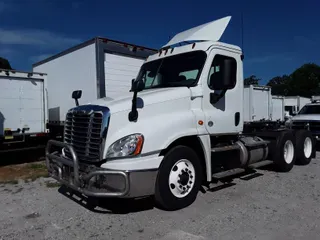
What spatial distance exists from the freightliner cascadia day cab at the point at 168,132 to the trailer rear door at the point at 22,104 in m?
4.04

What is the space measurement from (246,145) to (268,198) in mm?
1298

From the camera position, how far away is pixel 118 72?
28.1ft

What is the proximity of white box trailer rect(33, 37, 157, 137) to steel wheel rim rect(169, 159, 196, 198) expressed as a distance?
3.95m

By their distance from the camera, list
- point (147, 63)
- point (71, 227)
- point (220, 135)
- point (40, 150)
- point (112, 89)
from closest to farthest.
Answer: point (71, 227) → point (220, 135) → point (147, 63) → point (112, 89) → point (40, 150)

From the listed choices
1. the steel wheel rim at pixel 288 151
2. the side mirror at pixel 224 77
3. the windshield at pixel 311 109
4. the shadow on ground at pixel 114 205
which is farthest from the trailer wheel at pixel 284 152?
the windshield at pixel 311 109

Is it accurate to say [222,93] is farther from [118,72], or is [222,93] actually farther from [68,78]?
[68,78]

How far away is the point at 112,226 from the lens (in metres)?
4.39

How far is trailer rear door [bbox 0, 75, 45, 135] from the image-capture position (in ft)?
28.6

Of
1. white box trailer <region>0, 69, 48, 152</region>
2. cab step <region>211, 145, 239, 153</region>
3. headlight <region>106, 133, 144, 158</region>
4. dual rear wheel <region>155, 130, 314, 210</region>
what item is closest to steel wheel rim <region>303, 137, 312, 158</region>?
cab step <region>211, 145, 239, 153</region>

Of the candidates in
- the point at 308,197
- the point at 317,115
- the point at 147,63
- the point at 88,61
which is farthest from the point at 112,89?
the point at 317,115

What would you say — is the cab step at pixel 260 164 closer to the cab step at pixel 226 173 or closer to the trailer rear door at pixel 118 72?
the cab step at pixel 226 173

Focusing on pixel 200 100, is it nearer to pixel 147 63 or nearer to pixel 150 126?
pixel 150 126

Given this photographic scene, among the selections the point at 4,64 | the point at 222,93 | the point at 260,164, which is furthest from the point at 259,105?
the point at 4,64

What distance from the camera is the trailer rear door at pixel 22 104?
8.71 metres
